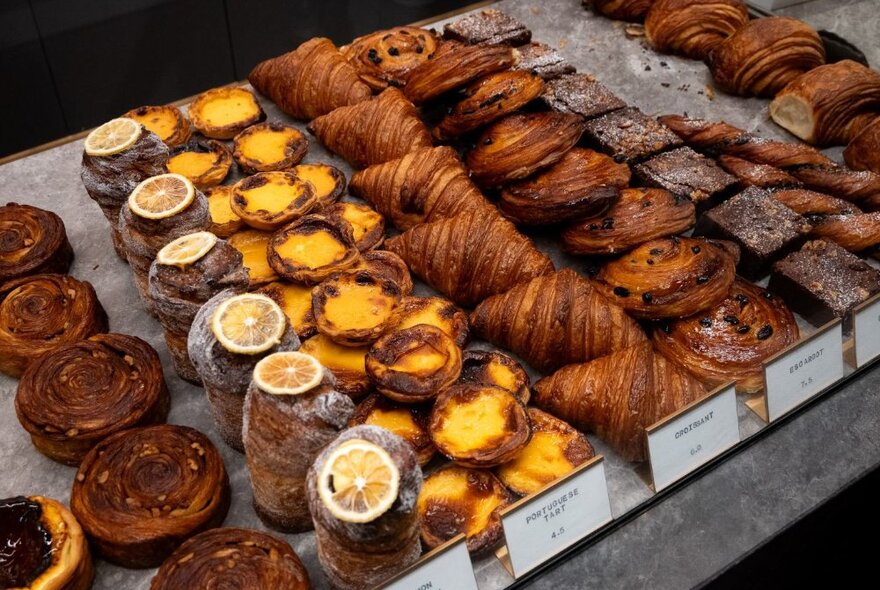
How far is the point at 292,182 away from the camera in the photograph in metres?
3.25

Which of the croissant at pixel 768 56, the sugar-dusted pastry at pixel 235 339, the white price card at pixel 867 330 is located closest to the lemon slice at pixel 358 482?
the sugar-dusted pastry at pixel 235 339

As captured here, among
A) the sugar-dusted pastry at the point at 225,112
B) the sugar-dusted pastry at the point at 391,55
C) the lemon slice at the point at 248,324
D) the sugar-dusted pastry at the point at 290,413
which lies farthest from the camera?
the sugar-dusted pastry at the point at 391,55

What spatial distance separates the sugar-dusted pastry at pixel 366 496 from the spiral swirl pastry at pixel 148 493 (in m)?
0.53

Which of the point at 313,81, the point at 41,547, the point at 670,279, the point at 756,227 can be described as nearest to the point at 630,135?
the point at 756,227

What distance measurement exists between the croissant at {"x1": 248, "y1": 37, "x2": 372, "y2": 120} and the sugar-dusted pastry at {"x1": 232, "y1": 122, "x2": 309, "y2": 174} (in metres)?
0.23

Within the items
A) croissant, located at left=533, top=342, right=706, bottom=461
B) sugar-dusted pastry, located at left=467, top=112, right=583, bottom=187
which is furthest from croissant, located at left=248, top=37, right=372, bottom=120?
croissant, located at left=533, top=342, right=706, bottom=461

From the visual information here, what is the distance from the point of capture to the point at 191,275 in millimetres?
2479

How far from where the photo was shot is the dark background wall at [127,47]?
4305 mm

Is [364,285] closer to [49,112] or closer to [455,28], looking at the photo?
[455,28]

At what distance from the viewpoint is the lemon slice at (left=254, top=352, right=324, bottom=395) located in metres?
2.04

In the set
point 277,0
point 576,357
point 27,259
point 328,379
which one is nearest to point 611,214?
point 576,357

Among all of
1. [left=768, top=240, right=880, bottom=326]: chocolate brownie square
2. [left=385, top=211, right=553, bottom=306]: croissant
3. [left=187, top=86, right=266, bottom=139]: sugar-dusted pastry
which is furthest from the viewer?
[left=187, top=86, right=266, bottom=139]: sugar-dusted pastry

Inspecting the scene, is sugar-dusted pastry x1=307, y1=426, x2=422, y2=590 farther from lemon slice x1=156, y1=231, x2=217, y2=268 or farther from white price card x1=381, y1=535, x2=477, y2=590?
lemon slice x1=156, y1=231, x2=217, y2=268

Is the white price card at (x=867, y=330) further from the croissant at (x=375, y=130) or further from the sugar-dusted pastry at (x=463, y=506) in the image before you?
the croissant at (x=375, y=130)
